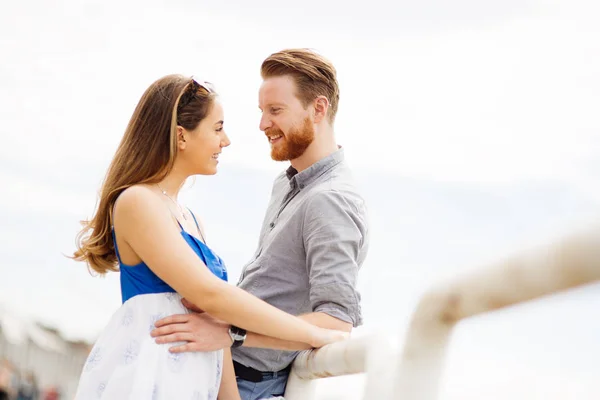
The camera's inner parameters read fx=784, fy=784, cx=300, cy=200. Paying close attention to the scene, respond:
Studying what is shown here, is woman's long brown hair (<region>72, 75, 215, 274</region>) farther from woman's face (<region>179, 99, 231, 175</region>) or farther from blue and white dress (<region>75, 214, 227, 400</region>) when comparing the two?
blue and white dress (<region>75, 214, 227, 400</region>)

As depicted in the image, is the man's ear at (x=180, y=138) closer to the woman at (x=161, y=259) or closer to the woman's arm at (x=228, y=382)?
the woman at (x=161, y=259)

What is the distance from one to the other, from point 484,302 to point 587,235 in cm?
15

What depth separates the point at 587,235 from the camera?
432mm

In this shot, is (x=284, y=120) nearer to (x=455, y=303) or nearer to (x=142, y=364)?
(x=142, y=364)

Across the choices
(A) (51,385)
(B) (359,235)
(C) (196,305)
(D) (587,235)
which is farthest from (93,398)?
(A) (51,385)

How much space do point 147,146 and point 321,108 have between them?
81 cm

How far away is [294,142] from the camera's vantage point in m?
2.34

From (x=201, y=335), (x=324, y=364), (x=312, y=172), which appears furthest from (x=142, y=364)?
(x=312, y=172)

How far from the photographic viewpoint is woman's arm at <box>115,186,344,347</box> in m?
1.54

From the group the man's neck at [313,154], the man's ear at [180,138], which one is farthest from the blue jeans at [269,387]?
the man's neck at [313,154]

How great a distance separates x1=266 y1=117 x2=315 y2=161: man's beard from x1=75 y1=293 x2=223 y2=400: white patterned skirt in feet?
2.67

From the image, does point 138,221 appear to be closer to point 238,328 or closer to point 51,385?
point 238,328

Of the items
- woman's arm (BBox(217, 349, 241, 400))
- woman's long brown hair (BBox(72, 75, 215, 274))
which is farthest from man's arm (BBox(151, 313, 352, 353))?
woman's long brown hair (BBox(72, 75, 215, 274))

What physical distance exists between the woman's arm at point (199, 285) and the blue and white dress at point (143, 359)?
0.07 metres
